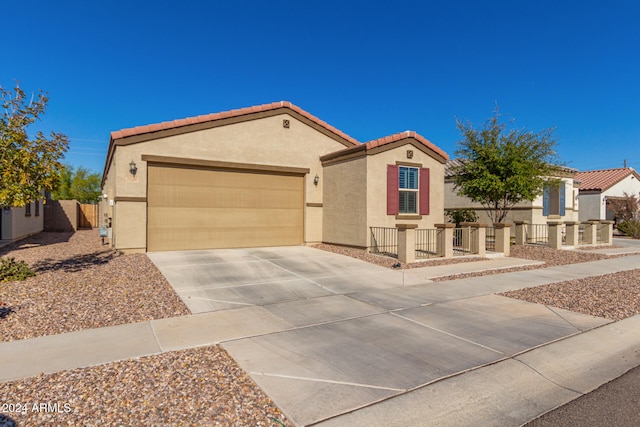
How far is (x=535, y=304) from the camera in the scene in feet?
22.0

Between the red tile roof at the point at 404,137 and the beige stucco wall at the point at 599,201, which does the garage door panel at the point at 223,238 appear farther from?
the beige stucco wall at the point at 599,201

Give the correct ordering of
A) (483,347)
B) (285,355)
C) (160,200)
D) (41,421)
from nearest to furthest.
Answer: (41,421), (285,355), (483,347), (160,200)

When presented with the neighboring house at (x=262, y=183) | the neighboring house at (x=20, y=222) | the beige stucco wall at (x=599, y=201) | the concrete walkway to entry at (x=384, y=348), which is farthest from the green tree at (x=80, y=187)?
the beige stucco wall at (x=599, y=201)

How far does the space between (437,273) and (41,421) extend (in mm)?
8312

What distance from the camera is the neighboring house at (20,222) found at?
15.3 metres

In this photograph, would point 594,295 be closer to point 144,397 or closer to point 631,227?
point 144,397

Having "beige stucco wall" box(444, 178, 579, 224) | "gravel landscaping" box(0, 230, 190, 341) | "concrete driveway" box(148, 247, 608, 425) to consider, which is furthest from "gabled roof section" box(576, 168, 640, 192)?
"gravel landscaping" box(0, 230, 190, 341)

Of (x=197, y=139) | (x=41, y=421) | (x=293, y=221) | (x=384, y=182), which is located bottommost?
(x=41, y=421)

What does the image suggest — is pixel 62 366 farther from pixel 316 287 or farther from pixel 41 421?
pixel 316 287

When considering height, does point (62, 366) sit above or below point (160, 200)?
below

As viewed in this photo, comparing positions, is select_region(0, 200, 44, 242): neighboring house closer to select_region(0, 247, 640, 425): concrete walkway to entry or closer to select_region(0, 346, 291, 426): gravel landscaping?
select_region(0, 247, 640, 425): concrete walkway to entry

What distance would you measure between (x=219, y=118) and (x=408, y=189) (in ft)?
23.5

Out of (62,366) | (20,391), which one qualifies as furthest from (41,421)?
(62,366)

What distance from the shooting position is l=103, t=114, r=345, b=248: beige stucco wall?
11539mm
